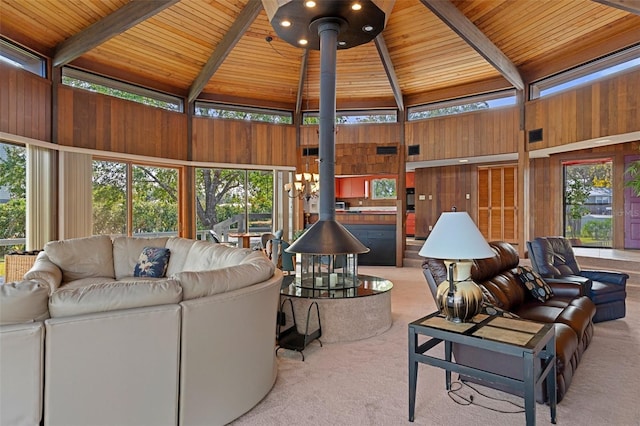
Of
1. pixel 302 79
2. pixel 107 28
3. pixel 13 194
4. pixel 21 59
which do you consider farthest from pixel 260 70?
pixel 13 194

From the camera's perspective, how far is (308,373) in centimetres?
297

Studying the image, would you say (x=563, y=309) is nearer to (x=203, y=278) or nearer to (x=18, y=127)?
(x=203, y=278)

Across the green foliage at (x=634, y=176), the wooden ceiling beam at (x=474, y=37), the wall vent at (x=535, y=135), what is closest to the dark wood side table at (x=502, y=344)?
the wooden ceiling beam at (x=474, y=37)

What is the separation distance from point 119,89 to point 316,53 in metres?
3.67

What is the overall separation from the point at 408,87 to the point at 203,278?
7.25m

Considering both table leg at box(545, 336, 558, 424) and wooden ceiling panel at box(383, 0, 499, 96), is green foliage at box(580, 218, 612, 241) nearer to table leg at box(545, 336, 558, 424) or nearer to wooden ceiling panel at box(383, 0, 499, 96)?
wooden ceiling panel at box(383, 0, 499, 96)

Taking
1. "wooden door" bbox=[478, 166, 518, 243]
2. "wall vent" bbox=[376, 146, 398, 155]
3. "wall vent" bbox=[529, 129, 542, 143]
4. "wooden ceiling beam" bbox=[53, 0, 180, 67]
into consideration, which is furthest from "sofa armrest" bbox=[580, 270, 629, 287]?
"wooden ceiling beam" bbox=[53, 0, 180, 67]

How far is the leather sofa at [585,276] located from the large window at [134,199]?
6.45 meters

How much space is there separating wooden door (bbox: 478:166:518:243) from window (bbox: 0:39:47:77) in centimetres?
889

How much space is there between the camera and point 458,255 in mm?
2336

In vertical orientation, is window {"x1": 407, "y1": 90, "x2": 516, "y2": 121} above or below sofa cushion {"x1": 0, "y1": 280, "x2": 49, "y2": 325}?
above

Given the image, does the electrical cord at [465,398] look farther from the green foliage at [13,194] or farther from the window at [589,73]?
the green foliage at [13,194]

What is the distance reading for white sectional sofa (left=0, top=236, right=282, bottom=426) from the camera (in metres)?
1.70

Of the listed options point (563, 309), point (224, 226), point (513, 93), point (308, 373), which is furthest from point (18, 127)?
point (513, 93)
